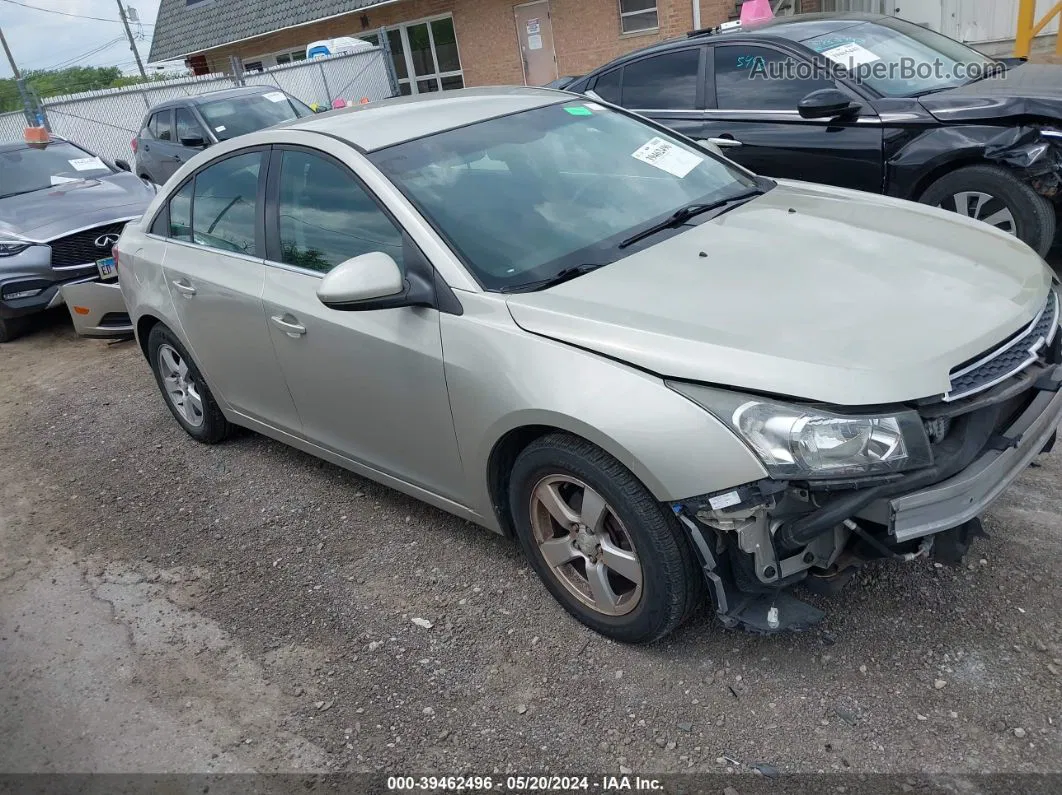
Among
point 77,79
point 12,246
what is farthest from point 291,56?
point 77,79

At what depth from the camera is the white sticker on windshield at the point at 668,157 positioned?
12.2 feet

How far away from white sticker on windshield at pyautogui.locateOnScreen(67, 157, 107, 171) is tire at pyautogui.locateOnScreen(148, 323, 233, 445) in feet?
17.2

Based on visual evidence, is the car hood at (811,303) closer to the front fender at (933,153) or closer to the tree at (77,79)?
the front fender at (933,153)

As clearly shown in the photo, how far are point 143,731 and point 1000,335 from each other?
296cm

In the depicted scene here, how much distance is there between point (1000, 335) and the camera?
251cm

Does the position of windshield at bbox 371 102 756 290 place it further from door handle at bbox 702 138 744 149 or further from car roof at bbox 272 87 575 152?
door handle at bbox 702 138 744 149

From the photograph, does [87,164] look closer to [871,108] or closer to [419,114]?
[419,114]

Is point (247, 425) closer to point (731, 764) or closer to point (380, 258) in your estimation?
point (380, 258)

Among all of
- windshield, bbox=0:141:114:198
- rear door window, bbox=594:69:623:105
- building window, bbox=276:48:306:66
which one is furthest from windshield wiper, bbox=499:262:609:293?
building window, bbox=276:48:306:66

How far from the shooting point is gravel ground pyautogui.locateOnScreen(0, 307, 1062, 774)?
2.52 metres

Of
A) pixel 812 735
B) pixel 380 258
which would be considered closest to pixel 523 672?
pixel 812 735

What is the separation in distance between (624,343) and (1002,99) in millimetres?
3857

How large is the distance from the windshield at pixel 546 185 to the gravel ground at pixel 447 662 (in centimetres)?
126

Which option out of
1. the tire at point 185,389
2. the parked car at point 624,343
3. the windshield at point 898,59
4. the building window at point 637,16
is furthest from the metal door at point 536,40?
the parked car at point 624,343
